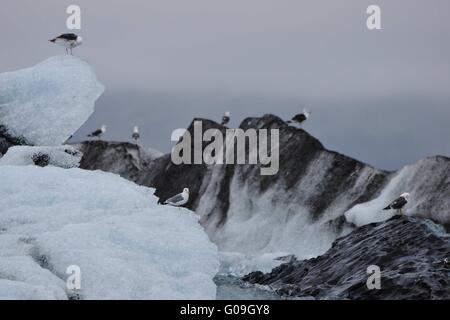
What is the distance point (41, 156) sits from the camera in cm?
2886

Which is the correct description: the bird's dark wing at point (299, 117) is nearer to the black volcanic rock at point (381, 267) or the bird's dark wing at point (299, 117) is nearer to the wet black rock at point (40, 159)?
the wet black rock at point (40, 159)

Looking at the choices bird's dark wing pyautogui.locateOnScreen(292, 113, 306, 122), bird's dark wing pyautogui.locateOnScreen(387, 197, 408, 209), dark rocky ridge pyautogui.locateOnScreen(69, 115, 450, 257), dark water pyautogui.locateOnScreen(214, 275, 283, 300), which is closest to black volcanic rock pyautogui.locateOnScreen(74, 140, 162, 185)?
dark rocky ridge pyautogui.locateOnScreen(69, 115, 450, 257)

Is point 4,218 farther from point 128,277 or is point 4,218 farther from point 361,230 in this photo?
point 361,230

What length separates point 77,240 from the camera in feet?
65.7

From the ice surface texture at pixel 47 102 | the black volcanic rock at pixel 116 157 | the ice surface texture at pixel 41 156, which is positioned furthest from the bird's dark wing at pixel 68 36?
the black volcanic rock at pixel 116 157

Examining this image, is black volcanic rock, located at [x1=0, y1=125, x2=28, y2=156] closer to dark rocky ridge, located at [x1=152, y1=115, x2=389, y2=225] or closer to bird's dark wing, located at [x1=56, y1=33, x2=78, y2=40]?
bird's dark wing, located at [x1=56, y1=33, x2=78, y2=40]

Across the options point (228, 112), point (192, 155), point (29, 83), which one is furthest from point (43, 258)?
point (228, 112)

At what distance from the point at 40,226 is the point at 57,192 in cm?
207

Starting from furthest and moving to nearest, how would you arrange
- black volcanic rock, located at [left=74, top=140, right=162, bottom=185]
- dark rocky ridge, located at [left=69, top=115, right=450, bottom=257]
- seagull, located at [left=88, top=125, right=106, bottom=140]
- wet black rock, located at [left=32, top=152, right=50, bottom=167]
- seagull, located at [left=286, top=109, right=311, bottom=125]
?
seagull, located at [left=88, top=125, right=106, bottom=140]
black volcanic rock, located at [left=74, top=140, right=162, bottom=185]
seagull, located at [left=286, top=109, right=311, bottom=125]
dark rocky ridge, located at [left=69, top=115, right=450, bottom=257]
wet black rock, located at [left=32, top=152, right=50, bottom=167]

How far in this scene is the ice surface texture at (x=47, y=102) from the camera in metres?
30.5

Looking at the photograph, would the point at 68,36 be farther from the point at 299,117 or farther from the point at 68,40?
the point at 299,117

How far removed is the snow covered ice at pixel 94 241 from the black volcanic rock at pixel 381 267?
3.22 metres

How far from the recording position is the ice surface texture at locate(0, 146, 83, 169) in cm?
2839

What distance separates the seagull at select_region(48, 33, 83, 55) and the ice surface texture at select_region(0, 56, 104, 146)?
3995 mm
